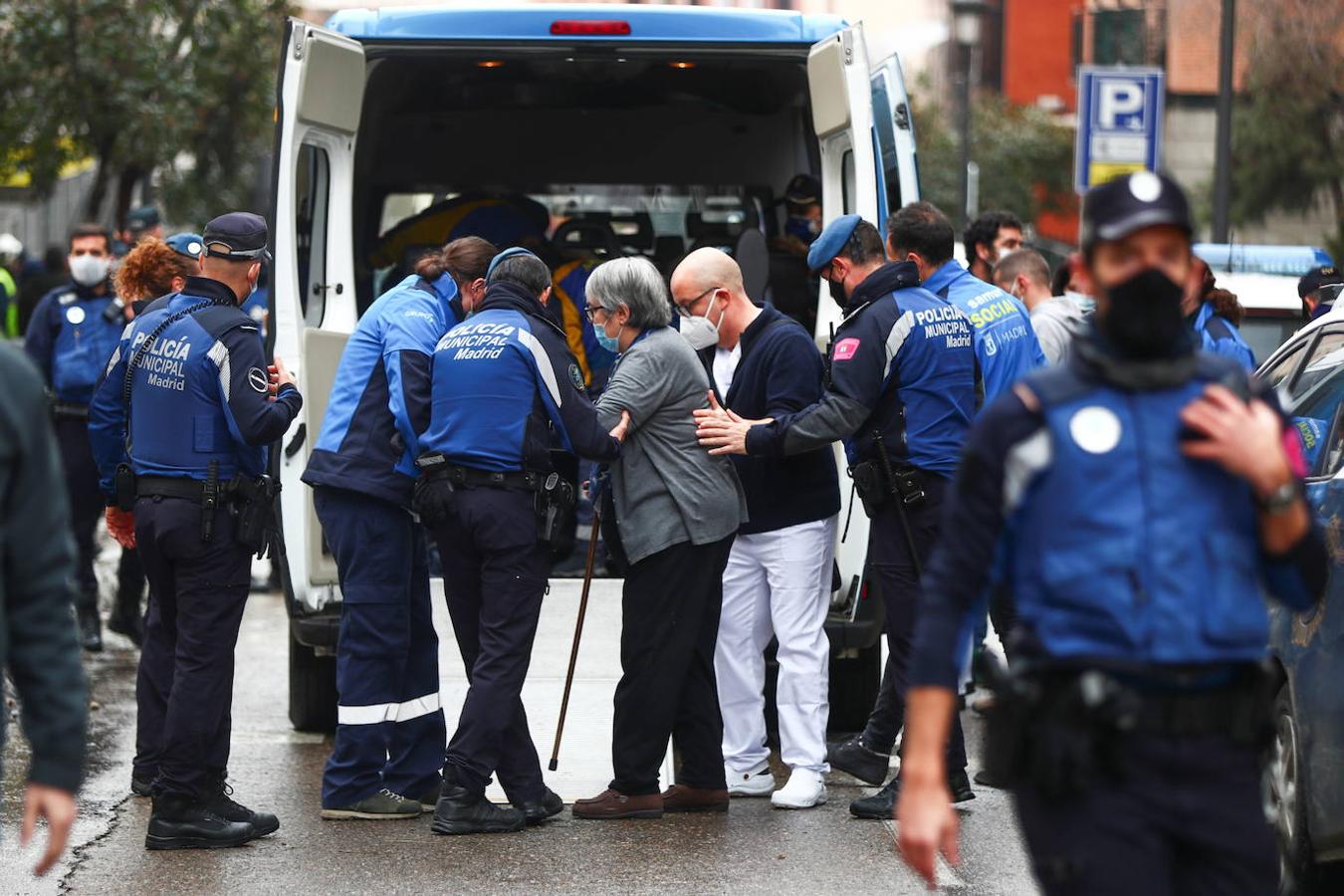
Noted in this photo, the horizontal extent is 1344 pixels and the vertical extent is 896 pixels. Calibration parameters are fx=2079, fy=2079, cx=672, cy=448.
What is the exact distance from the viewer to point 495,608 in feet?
21.3

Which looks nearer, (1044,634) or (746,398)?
(1044,634)

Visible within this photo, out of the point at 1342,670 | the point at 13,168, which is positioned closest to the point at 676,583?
the point at 1342,670

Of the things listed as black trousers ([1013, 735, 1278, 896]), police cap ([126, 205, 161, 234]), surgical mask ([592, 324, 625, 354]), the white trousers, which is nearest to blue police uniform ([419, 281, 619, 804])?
surgical mask ([592, 324, 625, 354])

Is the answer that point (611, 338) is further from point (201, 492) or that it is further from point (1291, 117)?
point (1291, 117)

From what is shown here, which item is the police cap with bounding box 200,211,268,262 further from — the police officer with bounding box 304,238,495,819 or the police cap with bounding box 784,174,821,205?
the police cap with bounding box 784,174,821,205

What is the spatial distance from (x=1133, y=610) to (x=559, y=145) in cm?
715

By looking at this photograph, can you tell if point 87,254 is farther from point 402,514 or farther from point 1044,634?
point 1044,634

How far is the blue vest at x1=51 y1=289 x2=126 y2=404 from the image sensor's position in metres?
9.85

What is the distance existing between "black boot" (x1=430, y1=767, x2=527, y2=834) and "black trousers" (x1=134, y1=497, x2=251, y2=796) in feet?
2.32

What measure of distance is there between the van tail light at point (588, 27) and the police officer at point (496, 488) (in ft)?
4.55

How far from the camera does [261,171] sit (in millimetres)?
23875

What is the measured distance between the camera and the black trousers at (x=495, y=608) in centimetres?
646

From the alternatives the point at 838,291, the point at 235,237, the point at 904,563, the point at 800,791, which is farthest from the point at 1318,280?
the point at 235,237

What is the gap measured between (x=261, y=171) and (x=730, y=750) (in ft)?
58.9
